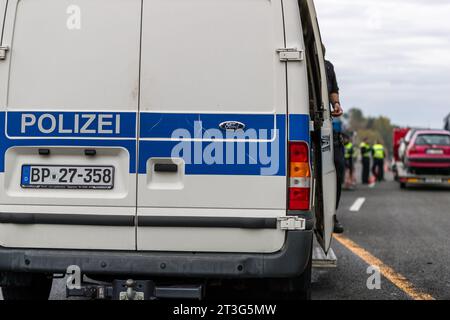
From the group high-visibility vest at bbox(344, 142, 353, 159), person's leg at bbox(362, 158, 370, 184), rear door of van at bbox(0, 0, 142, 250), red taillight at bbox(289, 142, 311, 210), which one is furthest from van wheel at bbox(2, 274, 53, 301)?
person's leg at bbox(362, 158, 370, 184)

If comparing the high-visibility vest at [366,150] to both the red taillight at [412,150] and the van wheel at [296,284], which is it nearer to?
the red taillight at [412,150]

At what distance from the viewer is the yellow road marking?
7273mm

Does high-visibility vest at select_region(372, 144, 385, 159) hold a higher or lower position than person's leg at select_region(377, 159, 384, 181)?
higher

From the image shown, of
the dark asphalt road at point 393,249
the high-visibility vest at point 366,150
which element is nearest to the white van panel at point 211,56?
the dark asphalt road at point 393,249

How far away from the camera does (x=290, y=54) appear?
17.0 ft

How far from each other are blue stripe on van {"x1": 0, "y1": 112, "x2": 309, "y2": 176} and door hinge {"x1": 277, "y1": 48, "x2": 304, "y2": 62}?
1.18 feet

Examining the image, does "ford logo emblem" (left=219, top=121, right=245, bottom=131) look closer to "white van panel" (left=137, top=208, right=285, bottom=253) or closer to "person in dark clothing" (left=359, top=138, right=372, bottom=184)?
"white van panel" (left=137, top=208, right=285, bottom=253)

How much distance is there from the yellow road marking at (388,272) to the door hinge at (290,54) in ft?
9.39

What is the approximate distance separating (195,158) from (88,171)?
0.69 meters

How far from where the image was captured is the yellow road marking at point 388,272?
727cm

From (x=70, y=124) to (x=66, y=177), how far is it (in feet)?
1.12

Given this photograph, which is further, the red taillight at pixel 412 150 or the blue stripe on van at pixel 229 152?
the red taillight at pixel 412 150

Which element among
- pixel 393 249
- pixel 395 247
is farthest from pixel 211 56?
pixel 395 247

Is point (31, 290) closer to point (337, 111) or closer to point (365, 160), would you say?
point (337, 111)
